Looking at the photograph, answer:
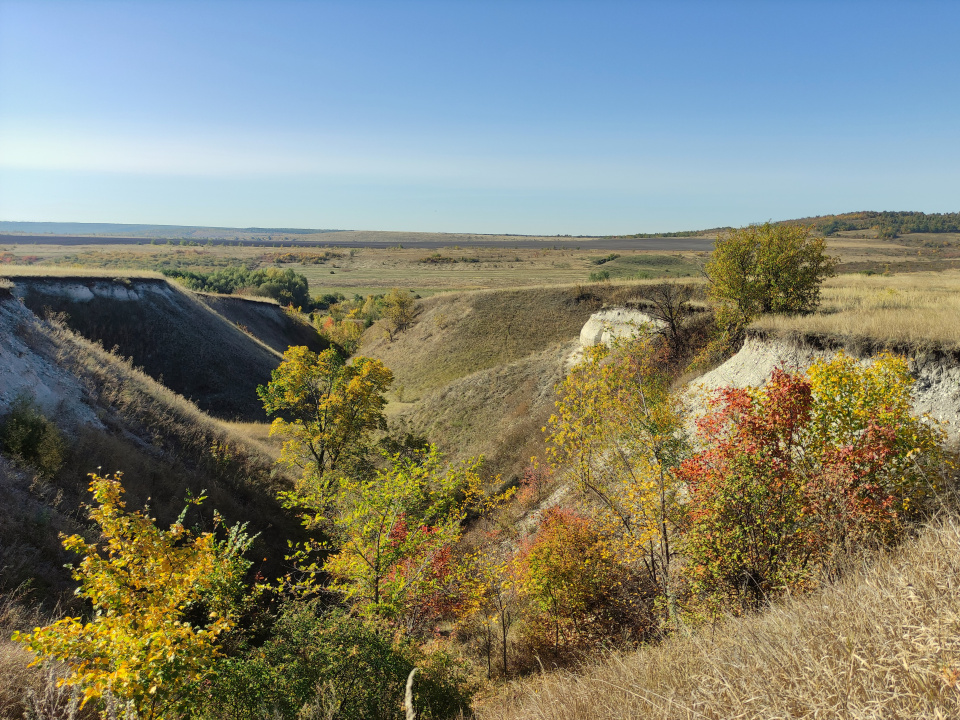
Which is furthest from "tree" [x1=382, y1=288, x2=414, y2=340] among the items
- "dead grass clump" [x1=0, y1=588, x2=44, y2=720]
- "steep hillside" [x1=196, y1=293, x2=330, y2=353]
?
"dead grass clump" [x1=0, y1=588, x2=44, y2=720]

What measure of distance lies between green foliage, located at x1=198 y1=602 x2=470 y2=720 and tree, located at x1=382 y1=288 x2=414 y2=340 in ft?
219

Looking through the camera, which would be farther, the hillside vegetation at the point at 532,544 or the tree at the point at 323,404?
the tree at the point at 323,404

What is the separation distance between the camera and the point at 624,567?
593 inches

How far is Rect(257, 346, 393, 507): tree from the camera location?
2666 centimetres

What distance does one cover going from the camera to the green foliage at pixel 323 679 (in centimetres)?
825

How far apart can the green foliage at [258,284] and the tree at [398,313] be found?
102 ft

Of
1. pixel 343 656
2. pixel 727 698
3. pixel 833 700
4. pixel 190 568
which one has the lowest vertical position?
pixel 343 656

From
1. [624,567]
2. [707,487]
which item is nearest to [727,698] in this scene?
[707,487]

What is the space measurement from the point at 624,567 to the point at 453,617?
23.5 feet

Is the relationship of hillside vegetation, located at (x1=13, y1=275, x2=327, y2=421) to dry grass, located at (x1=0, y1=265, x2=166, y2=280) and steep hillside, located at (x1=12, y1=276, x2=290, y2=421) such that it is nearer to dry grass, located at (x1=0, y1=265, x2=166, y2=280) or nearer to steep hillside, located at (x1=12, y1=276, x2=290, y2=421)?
steep hillside, located at (x1=12, y1=276, x2=290, y2=421)

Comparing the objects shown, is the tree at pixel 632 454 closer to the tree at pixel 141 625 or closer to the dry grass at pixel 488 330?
the tree at pixel 141 625

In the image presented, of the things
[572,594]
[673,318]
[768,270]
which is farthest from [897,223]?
[572,594]

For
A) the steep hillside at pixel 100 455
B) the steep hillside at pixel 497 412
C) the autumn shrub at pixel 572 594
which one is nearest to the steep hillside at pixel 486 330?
the steep hillside at pixel 497 412

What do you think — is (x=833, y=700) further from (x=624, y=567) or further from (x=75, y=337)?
(x=75, y=337)
